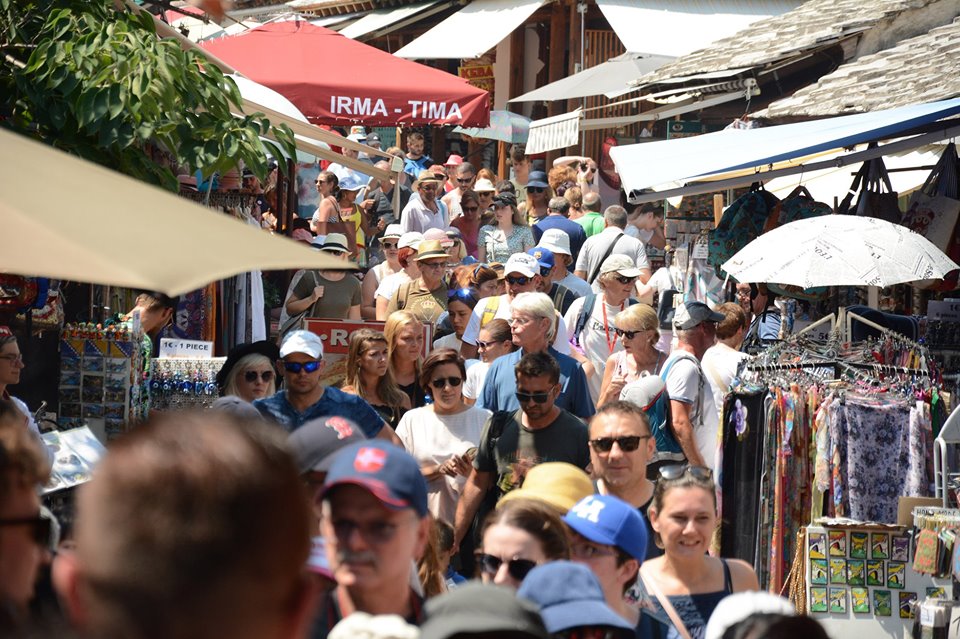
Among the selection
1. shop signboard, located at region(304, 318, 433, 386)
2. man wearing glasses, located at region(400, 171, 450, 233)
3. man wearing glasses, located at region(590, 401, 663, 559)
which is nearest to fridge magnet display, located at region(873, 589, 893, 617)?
man wearing glasses, located at region(590, 401, 663, 559)

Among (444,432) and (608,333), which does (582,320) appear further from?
(444,432)

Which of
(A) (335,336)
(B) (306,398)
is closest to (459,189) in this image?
(A) (335,336)

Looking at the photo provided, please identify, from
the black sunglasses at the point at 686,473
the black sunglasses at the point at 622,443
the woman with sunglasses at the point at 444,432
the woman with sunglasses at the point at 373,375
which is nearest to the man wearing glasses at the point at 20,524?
the black sunglasses at the point at 686,473

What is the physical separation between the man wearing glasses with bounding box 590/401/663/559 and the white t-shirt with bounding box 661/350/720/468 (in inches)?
74.6

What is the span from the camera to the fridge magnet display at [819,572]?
7676mm

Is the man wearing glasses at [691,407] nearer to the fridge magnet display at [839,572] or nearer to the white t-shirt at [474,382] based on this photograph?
the fridge magnet display at [839,572]

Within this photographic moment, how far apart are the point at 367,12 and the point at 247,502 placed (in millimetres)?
25283

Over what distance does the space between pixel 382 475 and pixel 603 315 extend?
7929mm

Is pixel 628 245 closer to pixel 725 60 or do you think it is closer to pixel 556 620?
pixel 725 60

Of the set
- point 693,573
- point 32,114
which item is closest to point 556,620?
point 693,573

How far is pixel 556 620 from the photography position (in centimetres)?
332

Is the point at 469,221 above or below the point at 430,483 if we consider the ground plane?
above

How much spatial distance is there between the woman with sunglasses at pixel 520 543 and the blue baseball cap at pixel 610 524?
0.48ft

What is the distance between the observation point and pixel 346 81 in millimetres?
14438
